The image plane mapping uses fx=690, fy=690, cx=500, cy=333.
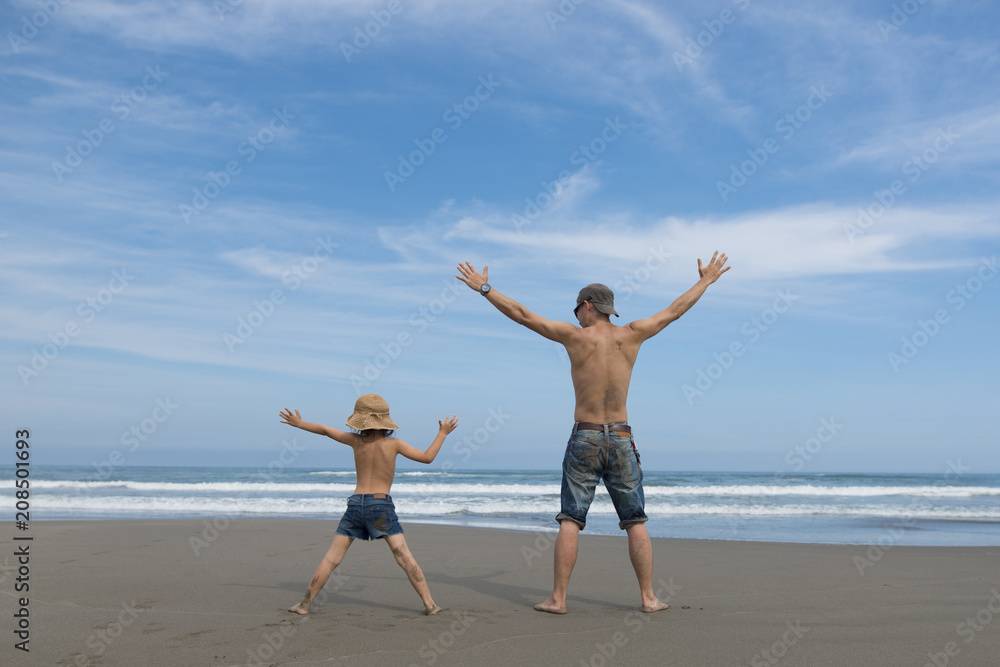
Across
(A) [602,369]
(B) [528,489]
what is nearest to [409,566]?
(A) [602,369]

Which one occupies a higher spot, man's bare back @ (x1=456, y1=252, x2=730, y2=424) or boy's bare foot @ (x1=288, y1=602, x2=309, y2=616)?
man's bare back @ (x1=456, y1=252, x2=730, y2=424)

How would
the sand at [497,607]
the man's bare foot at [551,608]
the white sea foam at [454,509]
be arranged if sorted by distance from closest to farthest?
the sand at [497,607]
the man's bare foot at [551,608]
the white sea foam at [454,509]

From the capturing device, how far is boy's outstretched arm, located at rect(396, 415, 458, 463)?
427cm

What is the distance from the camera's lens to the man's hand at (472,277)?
4543mm

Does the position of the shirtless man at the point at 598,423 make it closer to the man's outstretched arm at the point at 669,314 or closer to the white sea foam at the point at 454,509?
the man's outstretched arm at the point at 669,314

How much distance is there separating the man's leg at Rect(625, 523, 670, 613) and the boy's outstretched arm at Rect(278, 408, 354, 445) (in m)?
1.94

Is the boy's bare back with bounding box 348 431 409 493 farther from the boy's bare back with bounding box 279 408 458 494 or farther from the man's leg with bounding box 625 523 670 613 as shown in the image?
the man's leg with bounding box 625 523 670 613

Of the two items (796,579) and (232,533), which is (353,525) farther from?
(232,533)

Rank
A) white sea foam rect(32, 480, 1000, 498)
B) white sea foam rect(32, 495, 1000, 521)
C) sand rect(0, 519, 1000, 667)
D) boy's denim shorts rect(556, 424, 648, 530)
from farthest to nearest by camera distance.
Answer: white sea foam rect(32, 480, 1000, 498), white sea foam rect(32, 495, 1000, 521), boy's denim shorts rect(556, 424, 648, 530), sand rect(0, 519, 1000, 667)

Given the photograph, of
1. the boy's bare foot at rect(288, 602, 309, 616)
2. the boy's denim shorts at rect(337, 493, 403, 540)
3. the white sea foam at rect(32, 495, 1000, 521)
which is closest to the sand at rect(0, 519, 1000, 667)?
the boy's bare foot at rect(288, 602, 309, 616)

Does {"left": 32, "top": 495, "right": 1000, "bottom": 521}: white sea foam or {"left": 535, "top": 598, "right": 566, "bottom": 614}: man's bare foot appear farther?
{"left": 32, "top": 495, "right": 1000, "bottom": 521}: white sea foam

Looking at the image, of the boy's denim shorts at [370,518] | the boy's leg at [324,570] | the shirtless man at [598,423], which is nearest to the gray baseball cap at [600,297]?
the shirtless man at [598,423]

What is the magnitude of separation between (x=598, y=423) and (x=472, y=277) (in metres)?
1.26

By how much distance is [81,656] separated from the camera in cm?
357
